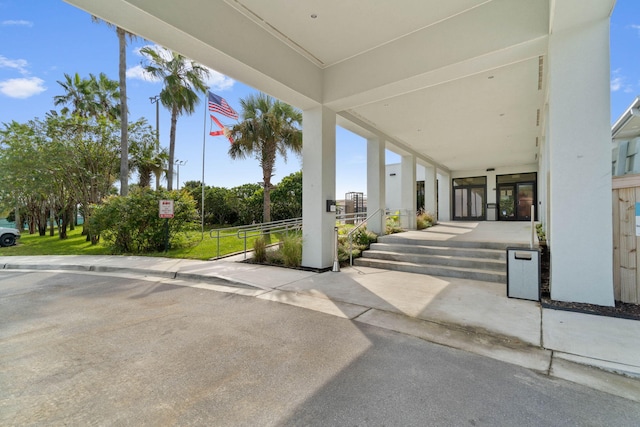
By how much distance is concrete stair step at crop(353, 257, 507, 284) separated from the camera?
5.62 meters

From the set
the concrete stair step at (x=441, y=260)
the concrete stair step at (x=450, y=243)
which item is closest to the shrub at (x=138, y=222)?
the concrete stair step at (x=441, y=260)

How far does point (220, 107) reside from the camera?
38.9ft

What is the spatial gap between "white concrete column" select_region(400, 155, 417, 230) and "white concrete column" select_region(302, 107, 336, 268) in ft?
18.3

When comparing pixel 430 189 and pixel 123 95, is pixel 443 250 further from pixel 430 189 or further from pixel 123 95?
pixel 123 95

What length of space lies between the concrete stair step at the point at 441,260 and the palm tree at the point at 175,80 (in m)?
13.5

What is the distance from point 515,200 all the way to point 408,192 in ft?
27.9

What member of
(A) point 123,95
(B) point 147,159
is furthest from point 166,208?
(B) point 147,159

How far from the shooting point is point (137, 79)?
45.5 feet

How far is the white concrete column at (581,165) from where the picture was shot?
12.8 ft

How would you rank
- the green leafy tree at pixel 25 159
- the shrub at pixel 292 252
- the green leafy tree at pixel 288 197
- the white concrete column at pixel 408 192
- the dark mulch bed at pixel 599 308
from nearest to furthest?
the dark mulch bed at pixel 599 308 → the shrub at pixel 292 252 → the white concrete column at pixel 408 192 → the green leafy tree at pixel 25 159 → the green leafy tree at pixel 288 197

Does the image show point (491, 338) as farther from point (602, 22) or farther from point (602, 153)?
point (602, 22)

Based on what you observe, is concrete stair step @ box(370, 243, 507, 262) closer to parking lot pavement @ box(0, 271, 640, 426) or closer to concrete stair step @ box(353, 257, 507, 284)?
concrete stair step @ box(353, 257, 507, 284)

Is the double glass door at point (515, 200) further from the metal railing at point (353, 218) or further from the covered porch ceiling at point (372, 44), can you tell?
the covered porch ceiling at point (372, 44)

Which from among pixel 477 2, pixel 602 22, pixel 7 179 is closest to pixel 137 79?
pixel 7 179
